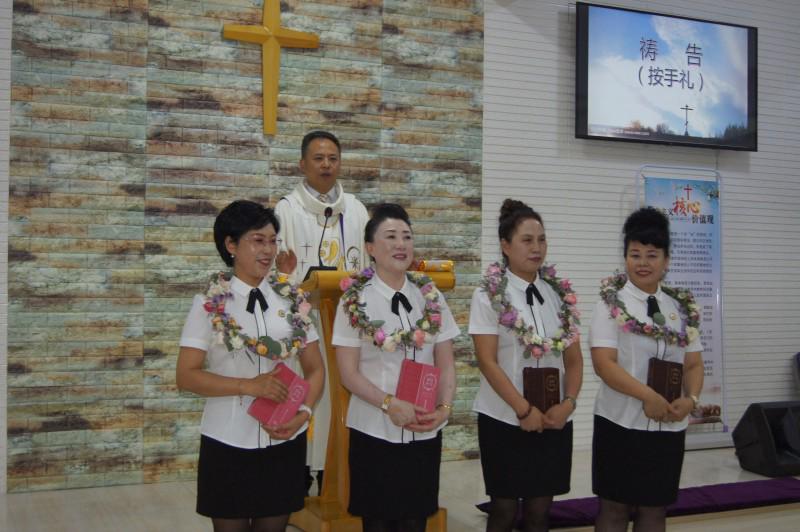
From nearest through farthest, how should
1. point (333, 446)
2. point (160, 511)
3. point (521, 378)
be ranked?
point (521, 378)
point (333, 446)
point (160, 511)

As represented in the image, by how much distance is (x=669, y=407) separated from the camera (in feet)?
10.1

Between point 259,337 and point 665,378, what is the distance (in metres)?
1.52

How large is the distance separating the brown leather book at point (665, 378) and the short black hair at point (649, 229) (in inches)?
17.3

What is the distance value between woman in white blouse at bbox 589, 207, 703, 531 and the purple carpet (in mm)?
1172

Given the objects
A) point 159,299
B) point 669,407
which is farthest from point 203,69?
point 669,407

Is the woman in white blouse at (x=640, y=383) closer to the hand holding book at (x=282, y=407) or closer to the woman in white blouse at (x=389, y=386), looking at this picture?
the woman in white blouse at (x=389, y=386)

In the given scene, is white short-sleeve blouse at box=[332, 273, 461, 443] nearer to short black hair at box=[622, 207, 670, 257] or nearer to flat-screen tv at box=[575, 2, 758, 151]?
short black hair at box=[622, 207, 670, 257]

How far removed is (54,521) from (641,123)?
4923 mm

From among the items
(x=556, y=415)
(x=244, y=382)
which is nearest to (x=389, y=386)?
(x=244, y=382)

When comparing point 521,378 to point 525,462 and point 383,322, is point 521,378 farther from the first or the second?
point 383,322

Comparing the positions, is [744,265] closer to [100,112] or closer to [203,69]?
[203,69]

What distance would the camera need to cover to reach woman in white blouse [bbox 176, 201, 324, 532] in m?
2.60

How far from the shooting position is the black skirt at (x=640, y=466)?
3.13 m

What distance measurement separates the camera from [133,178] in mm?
5199
